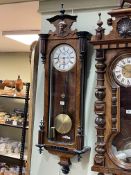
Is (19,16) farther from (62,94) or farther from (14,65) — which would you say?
(14,65)

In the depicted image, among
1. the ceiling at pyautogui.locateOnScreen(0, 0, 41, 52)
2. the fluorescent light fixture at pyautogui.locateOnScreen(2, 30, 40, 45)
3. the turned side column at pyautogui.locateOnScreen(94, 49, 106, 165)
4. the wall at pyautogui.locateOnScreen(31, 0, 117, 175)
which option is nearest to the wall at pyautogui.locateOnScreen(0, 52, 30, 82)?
the fluorescent light fixture at pyautogui.locateOnScreen(2, 30, 40, 45)

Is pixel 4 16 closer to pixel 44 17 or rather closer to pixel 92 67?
pixel 44 17

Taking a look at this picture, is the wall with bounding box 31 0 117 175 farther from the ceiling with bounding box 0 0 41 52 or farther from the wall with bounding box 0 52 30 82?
the wall with bounding box 0 52 30 82

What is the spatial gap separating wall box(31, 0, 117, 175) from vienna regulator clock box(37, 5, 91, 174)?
64mm

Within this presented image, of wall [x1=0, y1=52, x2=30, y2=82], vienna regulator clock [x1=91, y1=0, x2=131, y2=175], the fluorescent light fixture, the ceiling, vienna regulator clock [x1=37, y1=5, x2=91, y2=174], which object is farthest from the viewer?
wall [x1=0, y1=52, x2=30, y2=82]

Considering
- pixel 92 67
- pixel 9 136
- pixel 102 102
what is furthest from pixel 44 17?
pixel 9 136

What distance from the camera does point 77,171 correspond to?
70.6 inches

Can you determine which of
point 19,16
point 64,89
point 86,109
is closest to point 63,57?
point 64,89

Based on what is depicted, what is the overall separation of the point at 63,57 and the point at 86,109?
0.39 m

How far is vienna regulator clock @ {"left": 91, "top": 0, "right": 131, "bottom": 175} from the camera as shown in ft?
4.97

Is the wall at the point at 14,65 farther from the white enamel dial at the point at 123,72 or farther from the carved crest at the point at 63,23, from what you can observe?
the white enamel dial at the point at 123,72

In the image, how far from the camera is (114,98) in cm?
155

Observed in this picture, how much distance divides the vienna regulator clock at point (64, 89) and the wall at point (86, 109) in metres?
0.06

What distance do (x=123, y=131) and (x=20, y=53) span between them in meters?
3.40
